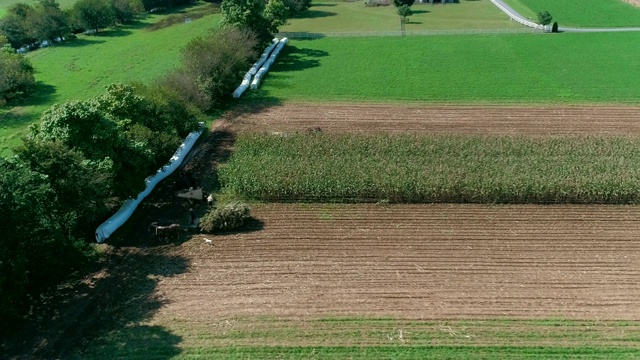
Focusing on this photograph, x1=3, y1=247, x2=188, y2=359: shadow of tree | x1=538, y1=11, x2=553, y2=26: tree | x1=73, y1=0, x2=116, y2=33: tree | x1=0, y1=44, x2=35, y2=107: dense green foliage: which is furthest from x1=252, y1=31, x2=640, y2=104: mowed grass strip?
x1=73, y1=0, x2=116, y2=33: tree

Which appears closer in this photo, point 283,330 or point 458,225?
point 283,330

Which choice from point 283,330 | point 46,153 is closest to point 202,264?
point 283,330

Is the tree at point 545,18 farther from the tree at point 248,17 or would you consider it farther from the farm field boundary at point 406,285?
the farm field boundary at point 406,285

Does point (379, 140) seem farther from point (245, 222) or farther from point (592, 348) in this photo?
point (592, 348)

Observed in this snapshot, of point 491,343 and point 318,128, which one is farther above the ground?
point 318,128

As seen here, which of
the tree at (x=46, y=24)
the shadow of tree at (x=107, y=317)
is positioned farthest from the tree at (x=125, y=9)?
the shadow of tree at (x=107, y=317)

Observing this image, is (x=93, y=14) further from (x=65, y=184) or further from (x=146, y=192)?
(x=65, y=184)
